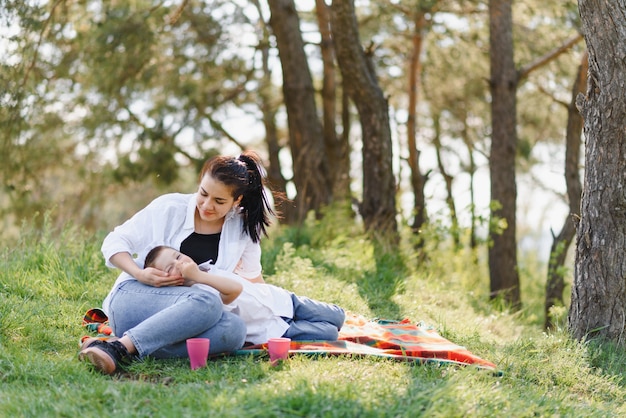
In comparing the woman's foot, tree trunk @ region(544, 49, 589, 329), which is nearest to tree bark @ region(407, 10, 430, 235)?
tree trunk @ region(544, 49, 589, 329)

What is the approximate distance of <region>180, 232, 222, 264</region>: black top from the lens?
3.88 m

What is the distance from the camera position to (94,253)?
5.73m

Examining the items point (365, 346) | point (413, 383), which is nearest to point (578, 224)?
point (365, 346)

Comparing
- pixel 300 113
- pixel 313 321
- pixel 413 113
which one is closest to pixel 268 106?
pixel 413 113

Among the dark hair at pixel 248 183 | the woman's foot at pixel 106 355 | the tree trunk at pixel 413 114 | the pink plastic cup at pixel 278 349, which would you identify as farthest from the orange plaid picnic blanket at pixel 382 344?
the tree trunk at pixel 413 114

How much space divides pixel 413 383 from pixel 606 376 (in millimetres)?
1338

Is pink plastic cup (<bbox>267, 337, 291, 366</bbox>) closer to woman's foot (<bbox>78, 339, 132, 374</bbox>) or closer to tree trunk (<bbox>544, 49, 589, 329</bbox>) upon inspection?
woman's foot (<bbox>78, 339, 132, 374</bbox>)

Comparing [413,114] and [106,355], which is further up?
[413,114]

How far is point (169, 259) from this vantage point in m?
3.70

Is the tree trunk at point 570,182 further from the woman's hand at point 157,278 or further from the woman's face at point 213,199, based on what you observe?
the woman's hand at point 157,278

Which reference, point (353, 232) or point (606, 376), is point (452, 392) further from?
point (353, 232)

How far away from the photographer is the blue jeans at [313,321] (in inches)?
157

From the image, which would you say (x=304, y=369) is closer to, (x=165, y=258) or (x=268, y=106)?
(x=165, y=258)

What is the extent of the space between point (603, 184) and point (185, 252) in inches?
94.2
